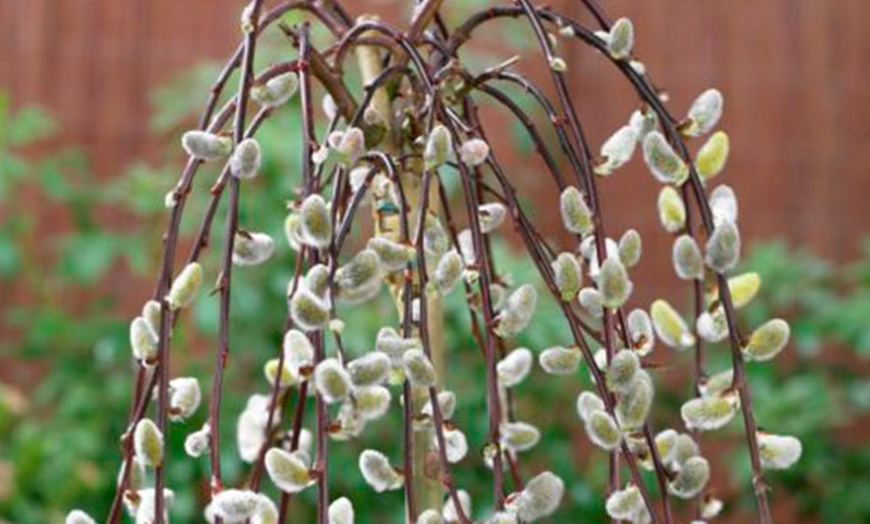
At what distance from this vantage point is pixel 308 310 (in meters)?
0.57

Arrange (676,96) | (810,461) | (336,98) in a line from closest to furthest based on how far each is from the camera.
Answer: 1. (336,98)
2. (810,461)
3. (676,96)

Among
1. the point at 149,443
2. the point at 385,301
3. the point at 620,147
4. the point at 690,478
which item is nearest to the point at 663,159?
the point at 620,147

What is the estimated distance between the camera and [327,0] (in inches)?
29.3

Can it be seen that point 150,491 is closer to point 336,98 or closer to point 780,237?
point 336,98

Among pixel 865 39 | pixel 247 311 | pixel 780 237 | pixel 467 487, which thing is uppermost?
pixel 865 39

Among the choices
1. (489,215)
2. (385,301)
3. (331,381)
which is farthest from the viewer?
(385,301)

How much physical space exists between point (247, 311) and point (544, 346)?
0.32m

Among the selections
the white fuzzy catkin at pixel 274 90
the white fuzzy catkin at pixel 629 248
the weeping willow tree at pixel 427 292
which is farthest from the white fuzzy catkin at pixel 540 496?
the white fuzzy catkin at pixel 274 90

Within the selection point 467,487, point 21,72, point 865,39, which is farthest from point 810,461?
point 21,72

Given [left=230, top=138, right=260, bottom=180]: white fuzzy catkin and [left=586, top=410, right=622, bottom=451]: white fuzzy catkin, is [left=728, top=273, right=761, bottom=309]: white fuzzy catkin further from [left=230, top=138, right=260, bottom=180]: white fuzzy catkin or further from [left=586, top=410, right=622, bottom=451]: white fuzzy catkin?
[left=230, top=138, right=260, bottom=180]: white fuzzy catkin

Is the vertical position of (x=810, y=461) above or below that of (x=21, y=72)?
below

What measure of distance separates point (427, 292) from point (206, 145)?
0.37ft

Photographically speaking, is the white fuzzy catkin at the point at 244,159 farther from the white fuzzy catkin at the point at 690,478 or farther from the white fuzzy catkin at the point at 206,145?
the white fuzzy catkin at the point at 690,478

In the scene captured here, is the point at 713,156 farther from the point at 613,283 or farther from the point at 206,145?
the point at 206,145
